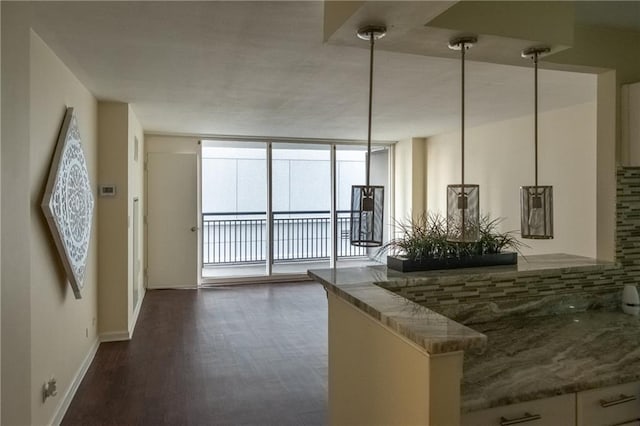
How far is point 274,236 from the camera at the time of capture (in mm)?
8102

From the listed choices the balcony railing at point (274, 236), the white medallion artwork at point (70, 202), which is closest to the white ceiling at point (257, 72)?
the white medallion artwork at point (70, 202)

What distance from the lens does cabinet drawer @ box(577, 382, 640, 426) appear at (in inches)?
59.3

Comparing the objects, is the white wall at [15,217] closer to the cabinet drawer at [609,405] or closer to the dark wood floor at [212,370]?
the dark wood floor at [212,370]

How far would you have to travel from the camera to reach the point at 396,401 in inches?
57.1

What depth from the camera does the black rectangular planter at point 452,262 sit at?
7.35 feet

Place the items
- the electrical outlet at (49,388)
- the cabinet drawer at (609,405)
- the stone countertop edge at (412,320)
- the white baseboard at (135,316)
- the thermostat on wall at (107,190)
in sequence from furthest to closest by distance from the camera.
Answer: the white baseboard at (135,316) < the thermostat on wall at (107,190) < the electrical outlet at (49,388) < the cabinet drawer at (609,405) < the stone countertop edge at (412,320)

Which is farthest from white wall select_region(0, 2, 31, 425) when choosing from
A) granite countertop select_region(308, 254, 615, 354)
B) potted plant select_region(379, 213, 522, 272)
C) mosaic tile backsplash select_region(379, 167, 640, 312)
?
potted plant select_region(379, 213, 522, 272)

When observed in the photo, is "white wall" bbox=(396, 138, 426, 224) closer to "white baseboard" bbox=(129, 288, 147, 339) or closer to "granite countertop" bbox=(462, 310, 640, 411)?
"white baseboard" bbox=(129, 288, 147, 339)

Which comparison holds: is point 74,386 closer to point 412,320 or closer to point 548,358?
point 412,320

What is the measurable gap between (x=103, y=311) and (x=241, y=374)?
1625mm

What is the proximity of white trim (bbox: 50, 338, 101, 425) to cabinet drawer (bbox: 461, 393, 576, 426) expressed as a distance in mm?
2512

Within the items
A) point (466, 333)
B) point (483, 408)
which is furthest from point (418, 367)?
point (483, 408)

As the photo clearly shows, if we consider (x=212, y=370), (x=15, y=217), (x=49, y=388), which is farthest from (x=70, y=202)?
(x=212, y=370)

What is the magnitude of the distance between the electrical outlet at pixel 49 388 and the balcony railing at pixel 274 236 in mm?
5142
